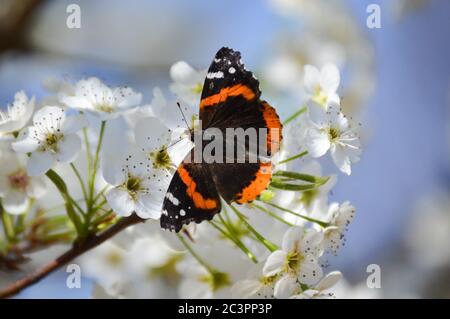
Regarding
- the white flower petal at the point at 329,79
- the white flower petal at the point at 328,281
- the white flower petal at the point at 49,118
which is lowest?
the white flower petal at the point at 328,281

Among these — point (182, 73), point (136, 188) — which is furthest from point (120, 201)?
point (182, 73)

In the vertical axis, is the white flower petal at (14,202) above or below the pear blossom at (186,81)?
below

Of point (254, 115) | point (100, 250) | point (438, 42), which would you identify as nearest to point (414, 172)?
point (438, 42)

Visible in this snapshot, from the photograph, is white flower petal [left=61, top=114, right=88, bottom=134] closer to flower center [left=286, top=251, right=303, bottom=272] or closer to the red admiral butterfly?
the red admiral butterfly

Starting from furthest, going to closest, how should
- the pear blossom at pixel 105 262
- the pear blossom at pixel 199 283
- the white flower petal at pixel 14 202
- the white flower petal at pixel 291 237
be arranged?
the pear blossom at pixel 105 262 < the pear blossom at pixel 199 283 < the white flower petal at pixel 14 202 < the white flower petal at pixel 291 237

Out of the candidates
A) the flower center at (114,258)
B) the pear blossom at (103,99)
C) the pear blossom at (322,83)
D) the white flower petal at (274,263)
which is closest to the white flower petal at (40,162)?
the pear blossom at (103,99)

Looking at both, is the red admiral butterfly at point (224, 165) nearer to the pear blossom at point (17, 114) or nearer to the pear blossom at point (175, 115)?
the pear blossom at point (175, 115)

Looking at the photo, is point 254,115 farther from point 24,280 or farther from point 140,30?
point 140,30

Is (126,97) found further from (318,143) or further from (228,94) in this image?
(318,143)
